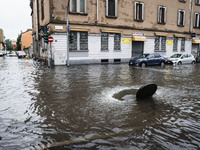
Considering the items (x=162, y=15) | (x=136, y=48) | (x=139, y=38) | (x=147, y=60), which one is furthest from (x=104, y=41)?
(x=162, y=15)

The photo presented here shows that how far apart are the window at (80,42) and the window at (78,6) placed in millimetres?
2516

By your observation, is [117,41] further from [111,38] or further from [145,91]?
[145,91]

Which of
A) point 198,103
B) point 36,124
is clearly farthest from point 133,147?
point 198,103

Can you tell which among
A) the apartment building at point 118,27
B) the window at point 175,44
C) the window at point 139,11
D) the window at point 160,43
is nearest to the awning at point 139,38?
the apartment building at point 118,27

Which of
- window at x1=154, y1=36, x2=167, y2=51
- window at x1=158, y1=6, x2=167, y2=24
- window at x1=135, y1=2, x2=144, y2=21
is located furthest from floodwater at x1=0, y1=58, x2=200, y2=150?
window at x1=158, y1=6, x2=167, y2=24

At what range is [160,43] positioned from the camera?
85.8 ft

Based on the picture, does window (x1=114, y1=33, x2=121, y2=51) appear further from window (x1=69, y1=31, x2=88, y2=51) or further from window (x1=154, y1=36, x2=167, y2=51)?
window (x1=154, y1=36, x2=167, y2=51)

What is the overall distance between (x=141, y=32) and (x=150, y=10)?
11.0 ft

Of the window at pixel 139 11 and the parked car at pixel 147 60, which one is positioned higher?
the window at pixel 139 11

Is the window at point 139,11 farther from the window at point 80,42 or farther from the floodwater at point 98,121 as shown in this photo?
the floodwater at point 98,121

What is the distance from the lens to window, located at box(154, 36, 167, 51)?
25.9 m

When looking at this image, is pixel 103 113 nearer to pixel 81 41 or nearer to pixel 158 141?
pixel 158 141

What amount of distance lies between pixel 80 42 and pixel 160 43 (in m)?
12.5

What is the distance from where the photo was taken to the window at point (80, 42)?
66.1ft
